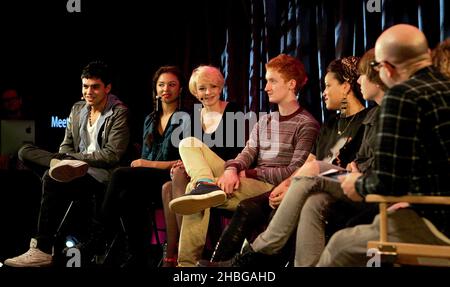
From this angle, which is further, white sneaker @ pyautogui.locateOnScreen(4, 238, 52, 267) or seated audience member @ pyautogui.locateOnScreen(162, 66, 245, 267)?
white sneaker @ pyautogui.locateOnScreen(4, 238, 52, 267)

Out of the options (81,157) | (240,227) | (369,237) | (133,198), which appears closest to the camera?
(369,237)

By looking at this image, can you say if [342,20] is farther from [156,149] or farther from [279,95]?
[156,149]

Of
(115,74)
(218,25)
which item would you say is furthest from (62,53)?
(218,25)

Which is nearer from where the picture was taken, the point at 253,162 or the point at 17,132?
the point at 253,162

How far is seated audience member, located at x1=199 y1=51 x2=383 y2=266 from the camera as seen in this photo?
3.00 metres

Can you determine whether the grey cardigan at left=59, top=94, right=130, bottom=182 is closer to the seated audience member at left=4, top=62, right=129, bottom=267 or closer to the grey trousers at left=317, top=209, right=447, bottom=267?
the seated audience member at left=4, top=62, right=129, bottom=267

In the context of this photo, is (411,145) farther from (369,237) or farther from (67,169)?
(67,169)

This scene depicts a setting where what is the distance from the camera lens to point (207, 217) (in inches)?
149

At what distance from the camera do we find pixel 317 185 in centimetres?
304

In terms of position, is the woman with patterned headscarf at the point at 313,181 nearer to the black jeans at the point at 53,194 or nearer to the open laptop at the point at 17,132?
the black jeans at the point at 53,194

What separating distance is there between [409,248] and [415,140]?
0.38 meters

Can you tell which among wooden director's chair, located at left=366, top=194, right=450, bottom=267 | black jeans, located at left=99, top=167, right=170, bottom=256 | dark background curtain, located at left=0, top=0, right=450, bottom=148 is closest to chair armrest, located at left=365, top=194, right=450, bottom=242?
wooden director's chair, located at left=366, top=194, right=450, bottom=267

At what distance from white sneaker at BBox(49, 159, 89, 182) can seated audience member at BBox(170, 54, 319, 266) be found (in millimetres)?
745

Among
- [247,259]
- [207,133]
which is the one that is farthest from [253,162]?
[247,259]
